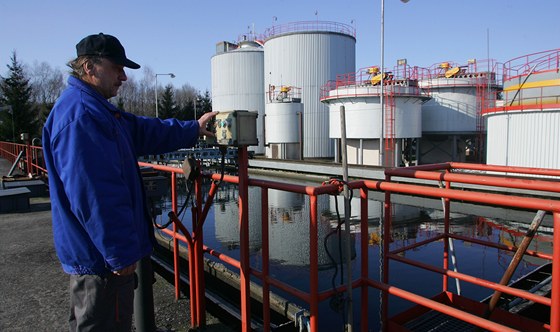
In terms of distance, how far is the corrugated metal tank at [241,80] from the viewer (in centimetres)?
3161

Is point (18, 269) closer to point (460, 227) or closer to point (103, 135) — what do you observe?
point (103, 135)

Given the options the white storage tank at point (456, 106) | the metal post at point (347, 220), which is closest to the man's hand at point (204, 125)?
the metal post at point (347, 220)

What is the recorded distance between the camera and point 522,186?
2.52 metres

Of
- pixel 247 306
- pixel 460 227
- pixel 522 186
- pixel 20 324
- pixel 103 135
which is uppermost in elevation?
pixel 103 135

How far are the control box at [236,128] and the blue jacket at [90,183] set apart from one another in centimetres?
61

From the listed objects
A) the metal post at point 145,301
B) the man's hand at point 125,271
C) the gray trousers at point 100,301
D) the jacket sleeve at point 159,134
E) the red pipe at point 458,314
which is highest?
the jacket sleeve at point 159,134

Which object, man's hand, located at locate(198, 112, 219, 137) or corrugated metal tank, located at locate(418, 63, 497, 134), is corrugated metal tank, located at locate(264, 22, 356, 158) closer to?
corrugated metal tank, located at locate(418, 63, 497, 134)

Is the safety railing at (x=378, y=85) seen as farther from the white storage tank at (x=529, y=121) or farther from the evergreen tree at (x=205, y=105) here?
the evergreen tree at (x=205, y=105)

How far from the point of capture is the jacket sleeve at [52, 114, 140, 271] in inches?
72.2

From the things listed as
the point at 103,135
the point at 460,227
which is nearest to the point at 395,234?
the point at 460,227

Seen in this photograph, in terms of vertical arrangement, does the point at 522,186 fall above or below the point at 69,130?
below

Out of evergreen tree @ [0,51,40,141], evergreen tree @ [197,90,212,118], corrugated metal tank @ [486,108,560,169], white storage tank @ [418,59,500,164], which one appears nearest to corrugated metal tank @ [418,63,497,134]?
white storage tank @ [418,59,500,164]

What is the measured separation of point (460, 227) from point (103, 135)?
9622mm

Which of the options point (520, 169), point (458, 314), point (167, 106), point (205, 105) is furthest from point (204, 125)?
point (205, 105)
